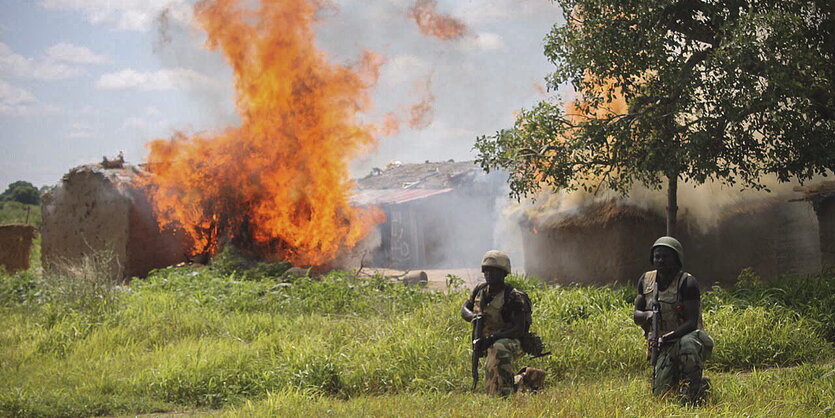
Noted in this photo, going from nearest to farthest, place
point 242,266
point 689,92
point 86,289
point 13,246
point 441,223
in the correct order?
point 689,92
point 86,289
point 242,266
point 13,246
point 441,223

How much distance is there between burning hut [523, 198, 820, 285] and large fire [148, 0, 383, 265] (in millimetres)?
6271

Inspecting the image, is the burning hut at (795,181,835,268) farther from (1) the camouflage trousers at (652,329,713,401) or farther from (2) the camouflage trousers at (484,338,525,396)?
(2) the camouflage trousers at (484,338,525,396)

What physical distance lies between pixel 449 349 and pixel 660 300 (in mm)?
2799

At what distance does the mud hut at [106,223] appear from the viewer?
1611cm

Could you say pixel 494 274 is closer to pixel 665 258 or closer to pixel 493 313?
pixel 493 313

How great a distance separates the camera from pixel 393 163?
123 ft

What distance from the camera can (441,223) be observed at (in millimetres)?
26906

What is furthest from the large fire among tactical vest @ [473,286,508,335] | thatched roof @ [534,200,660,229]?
tactical vest @ [473,286,508,335]

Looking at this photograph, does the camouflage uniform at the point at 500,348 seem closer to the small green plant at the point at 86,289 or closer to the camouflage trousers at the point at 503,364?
the camouflage trousers at the point at 503,364

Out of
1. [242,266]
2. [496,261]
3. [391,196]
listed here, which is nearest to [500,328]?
[496,261]

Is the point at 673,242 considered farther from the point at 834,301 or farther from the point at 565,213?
the point at 565,213

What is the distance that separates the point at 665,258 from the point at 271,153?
38.5 feet

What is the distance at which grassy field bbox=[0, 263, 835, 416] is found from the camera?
6305 millimetres

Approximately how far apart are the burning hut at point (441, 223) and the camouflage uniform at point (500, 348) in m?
19.0
